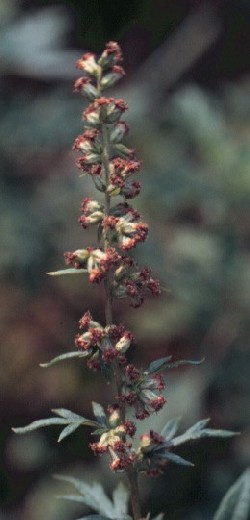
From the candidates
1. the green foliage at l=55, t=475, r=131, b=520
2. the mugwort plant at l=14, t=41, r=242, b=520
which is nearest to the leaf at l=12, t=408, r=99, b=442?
the mugwort plant at l=14, t=41, r=242, b=520

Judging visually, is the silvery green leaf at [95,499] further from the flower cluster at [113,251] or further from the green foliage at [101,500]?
the flower cluster at [113,251]

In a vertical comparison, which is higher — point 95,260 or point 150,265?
point 95,260

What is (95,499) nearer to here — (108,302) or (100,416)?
(100,416)

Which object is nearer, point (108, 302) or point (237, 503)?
point (108, 302)

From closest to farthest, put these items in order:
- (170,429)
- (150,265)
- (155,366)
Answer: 1. (155,366)
2. (170,429)
3. (150,265)

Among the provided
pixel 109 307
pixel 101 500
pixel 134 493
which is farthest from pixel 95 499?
pixel 109 307

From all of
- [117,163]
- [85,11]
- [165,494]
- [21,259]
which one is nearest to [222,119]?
[21,259]
